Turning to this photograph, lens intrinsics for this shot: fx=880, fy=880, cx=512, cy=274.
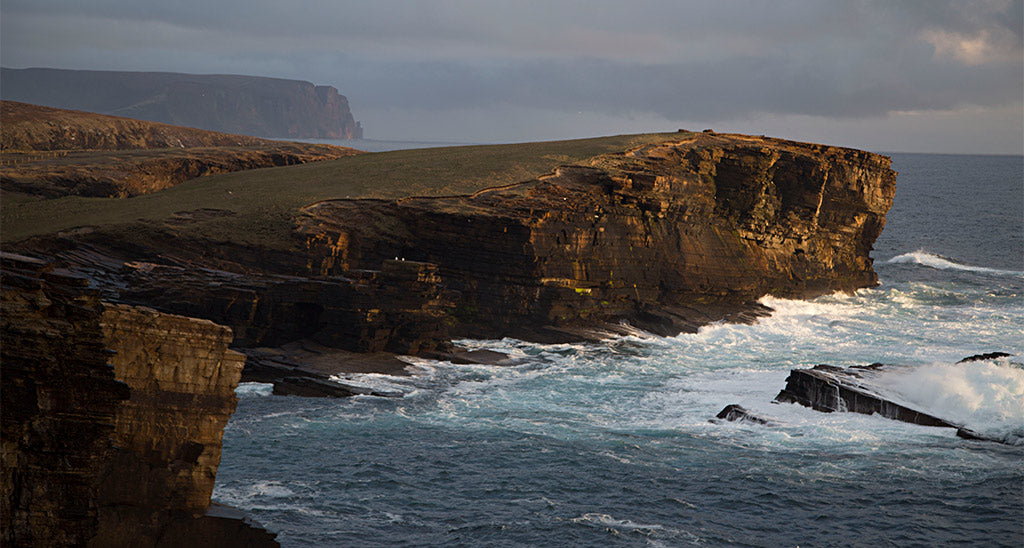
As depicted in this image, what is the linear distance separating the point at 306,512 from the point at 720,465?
13939mm

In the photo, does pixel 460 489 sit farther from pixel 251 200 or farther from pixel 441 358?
pixel 251 200

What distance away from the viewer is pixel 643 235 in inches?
2309

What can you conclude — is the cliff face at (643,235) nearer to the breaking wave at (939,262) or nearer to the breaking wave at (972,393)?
the breaking wave at (939,262)

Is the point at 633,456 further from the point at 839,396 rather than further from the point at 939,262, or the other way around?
the point at 939,262

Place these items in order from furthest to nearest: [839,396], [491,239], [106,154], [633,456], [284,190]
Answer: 1. [106,154]
2. [284,190]
3. [491,239]
4. [839,396]
5. [633,456]

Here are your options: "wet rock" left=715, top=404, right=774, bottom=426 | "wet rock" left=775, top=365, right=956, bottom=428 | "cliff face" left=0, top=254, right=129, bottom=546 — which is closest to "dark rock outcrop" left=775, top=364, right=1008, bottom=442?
"wet rock" left=775, top=365, right=956, bottom=428

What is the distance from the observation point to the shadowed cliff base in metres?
43.5

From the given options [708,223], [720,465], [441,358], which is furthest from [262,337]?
[708,223]

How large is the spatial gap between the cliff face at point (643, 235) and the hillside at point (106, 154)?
1768 centimetres

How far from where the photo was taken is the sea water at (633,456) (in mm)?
24703

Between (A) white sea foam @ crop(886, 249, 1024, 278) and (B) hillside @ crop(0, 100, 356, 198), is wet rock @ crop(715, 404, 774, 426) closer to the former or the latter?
(B) hillside @ crop(0, 100, 356, 198)

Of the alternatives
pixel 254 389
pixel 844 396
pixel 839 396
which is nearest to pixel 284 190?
pixel 254 389

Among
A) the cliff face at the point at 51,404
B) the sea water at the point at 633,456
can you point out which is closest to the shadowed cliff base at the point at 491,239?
the sea water at the point at 633,456

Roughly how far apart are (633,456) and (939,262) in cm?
6891
